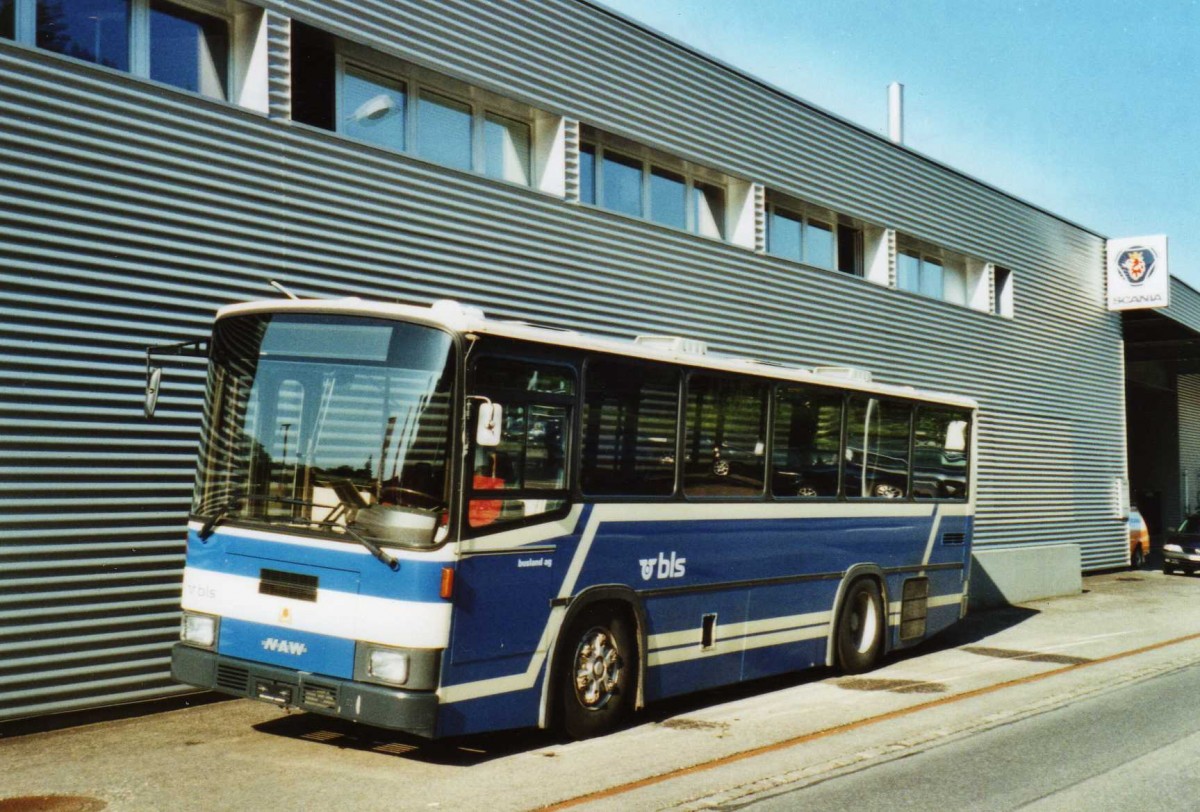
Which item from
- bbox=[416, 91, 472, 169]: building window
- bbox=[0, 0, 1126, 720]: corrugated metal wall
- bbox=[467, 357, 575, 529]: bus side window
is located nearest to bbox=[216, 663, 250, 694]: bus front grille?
bbox=[467, 357, 575, 529]: bus side window

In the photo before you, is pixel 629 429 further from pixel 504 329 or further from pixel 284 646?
pixel 284 646

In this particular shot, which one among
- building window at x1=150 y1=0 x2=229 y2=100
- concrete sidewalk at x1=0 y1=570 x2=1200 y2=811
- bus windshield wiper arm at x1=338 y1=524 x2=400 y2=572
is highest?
building window at x1=150 y1=0 x2=229 y2=100

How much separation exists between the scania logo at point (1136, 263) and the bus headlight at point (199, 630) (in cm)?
2574

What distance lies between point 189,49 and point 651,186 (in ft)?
23.0

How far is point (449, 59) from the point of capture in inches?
480

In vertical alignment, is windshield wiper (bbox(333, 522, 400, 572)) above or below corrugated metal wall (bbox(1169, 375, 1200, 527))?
below

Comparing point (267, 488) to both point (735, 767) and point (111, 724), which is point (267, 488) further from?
point (735, 767)

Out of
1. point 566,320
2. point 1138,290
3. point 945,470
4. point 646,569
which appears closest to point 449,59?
point 566,320

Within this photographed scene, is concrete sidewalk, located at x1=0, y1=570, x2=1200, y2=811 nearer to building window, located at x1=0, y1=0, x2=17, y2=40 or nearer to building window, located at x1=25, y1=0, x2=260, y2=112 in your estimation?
building window, located at x1=0, y1=0, x2=17, y2=40

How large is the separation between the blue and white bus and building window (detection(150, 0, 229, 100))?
10.9ft

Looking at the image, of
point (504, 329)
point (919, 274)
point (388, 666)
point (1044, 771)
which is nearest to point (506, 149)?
point (504, 329)

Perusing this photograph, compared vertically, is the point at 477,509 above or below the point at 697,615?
above

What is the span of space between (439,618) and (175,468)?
367 centimetres

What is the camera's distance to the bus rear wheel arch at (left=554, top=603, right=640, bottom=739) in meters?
8.10
